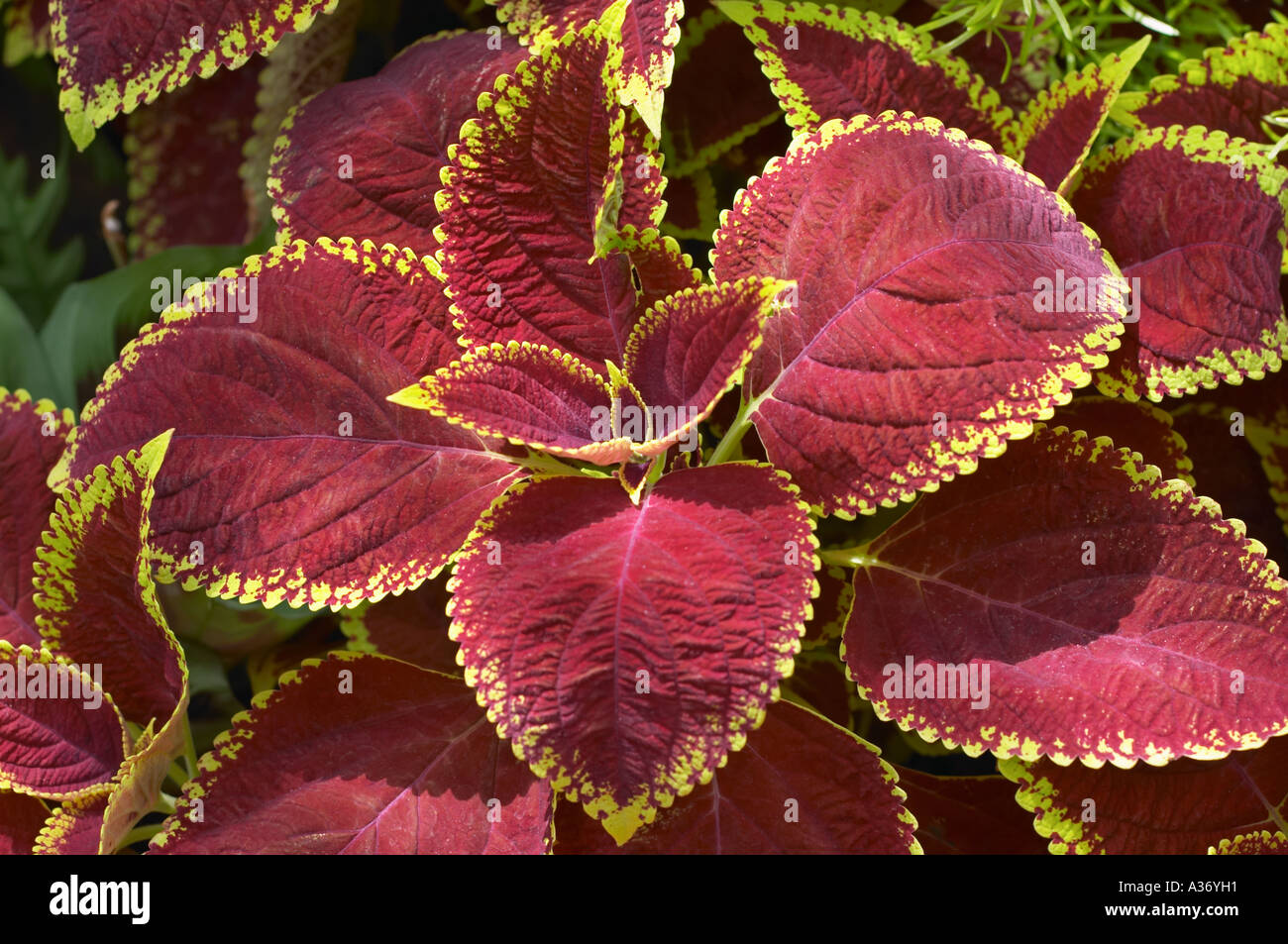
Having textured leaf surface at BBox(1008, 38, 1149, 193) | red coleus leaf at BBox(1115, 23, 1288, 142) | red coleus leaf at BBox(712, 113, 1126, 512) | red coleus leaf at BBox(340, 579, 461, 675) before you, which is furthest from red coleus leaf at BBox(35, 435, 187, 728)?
red coleus leaf at BBox(1115, 23, 1288, 142)

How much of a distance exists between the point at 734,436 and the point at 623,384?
0.08 m

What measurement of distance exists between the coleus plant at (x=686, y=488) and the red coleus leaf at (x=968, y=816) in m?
0.09

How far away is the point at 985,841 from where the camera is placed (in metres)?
0.72

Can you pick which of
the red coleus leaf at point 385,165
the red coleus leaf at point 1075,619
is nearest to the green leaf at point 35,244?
the red coleus leaf at point 385,165

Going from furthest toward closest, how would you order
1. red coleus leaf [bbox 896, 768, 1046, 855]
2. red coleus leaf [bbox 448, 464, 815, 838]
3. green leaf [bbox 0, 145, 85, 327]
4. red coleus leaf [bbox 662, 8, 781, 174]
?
1. green leaf [bbox 0, 145, 85, 327]
2. red coleus leaf [bbox 662, 8, 781, 174]
3. red coleus leaf [bbox 896, 768, 1046, 855]
4. red coleus leaf [bbox 448, 464, 815, 838]

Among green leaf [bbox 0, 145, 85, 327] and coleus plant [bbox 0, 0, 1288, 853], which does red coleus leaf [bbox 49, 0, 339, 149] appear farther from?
green leaf [bbox 0, 145, 85, 327]

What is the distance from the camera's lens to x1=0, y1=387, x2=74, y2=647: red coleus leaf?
2.39 ft

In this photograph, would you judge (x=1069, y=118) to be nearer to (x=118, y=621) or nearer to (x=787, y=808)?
(x=787, y=808)

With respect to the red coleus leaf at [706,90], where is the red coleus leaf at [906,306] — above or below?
below

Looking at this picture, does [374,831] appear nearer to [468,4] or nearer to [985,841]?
[985,841]

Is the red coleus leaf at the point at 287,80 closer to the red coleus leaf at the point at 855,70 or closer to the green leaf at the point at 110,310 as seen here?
the green leaf at the point at 110,310

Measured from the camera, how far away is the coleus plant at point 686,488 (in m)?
0.54

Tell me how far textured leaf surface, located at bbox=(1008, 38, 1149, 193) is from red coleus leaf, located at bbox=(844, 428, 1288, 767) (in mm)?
195

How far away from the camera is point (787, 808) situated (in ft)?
2.07
